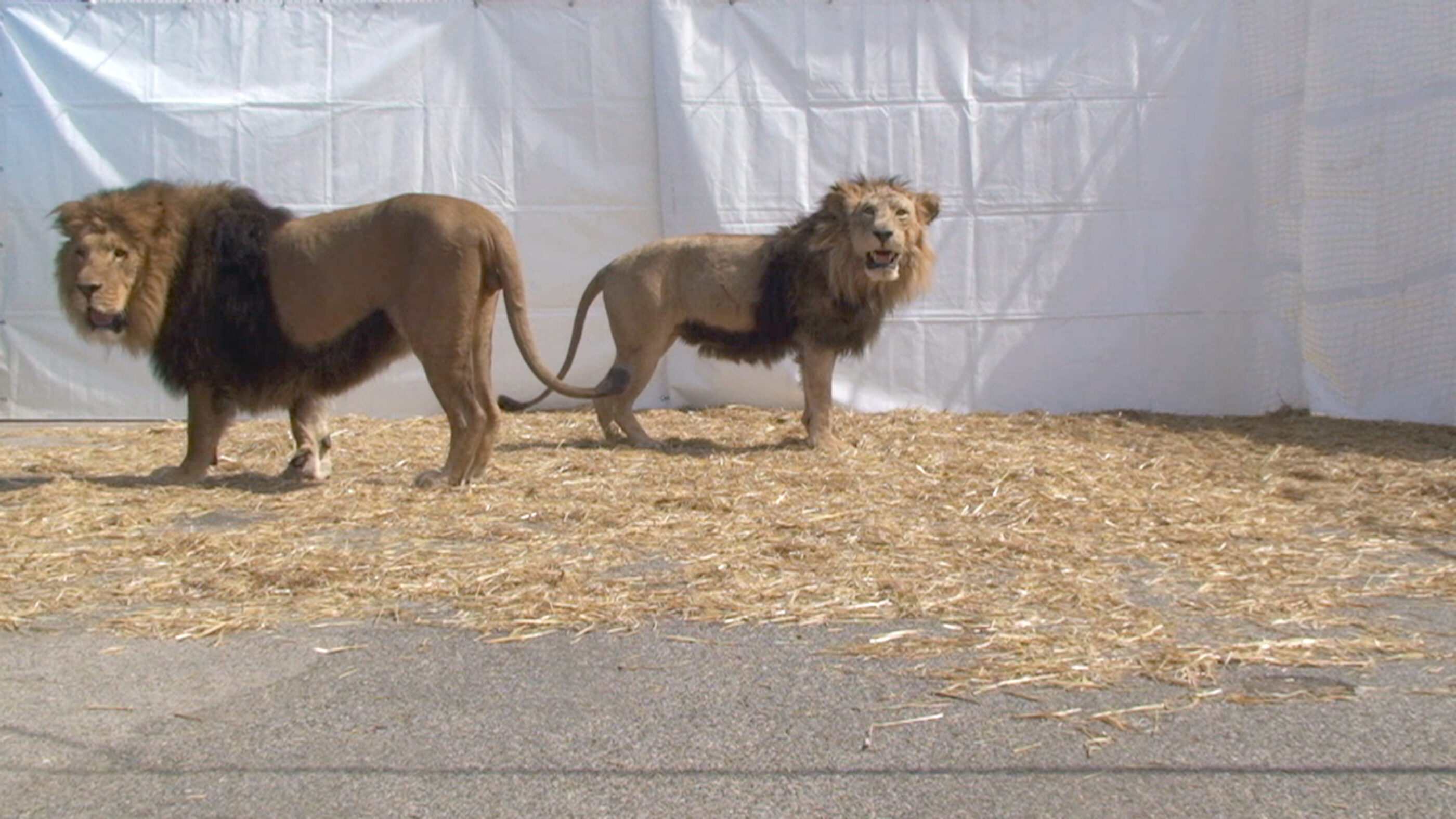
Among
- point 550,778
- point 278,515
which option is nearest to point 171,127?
point 278,515

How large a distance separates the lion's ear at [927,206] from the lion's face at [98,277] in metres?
4.25

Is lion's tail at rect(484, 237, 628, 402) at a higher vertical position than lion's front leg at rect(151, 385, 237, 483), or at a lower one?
higher

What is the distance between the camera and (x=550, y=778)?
2934 millimetres

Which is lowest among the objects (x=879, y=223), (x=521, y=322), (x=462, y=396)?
(x=462, y=396)

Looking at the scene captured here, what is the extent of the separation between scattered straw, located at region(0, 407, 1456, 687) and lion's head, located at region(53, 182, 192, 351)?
783 mm

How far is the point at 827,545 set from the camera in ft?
16.7

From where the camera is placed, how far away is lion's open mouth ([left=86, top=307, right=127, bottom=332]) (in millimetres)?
6395

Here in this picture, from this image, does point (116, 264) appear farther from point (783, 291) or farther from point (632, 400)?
point (783, 291)

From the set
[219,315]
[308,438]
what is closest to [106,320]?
[219,315]

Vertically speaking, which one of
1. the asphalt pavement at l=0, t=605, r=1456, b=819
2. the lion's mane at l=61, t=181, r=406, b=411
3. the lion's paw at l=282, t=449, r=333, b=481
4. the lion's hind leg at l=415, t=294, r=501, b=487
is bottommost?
the asphalt pavement at l=0, t=605, r=1456, b=819

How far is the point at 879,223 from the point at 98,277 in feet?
13.2

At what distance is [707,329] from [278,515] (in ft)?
10.6

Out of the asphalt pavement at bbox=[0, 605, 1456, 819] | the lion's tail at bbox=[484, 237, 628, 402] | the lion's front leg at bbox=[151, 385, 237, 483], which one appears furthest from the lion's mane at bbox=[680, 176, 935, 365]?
the asphalt pavement at bbox=[0, 605, 1456, 819]

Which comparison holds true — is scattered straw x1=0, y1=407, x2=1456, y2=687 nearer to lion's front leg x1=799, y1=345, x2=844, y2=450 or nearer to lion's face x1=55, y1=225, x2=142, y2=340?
lion's front leg x1=799, y1=345, x2=844, y2=450
